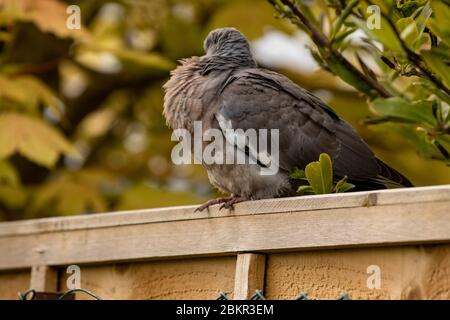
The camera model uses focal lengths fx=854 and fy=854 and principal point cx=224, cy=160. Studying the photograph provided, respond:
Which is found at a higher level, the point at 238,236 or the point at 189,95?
the point at 189,95

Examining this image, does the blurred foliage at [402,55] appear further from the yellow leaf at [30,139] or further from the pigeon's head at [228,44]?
the yellow leaf at [30,139]

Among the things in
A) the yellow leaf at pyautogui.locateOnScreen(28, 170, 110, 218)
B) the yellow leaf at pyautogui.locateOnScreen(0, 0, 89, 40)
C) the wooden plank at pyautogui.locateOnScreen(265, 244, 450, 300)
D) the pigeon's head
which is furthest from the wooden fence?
the yellow leaf at pyautogui.locateOnScreen(28, 170, 110, 218)

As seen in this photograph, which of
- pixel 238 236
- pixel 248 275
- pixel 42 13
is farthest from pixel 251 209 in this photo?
pixel 42 13

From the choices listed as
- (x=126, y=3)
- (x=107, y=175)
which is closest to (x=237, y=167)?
(x=107, y=175)

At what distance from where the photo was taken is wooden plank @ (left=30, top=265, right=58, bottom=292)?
295 centimetres

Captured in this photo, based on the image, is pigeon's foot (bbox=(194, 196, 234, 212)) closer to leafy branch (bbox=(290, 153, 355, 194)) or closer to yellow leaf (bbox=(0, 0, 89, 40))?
leafy branch (bbox=(290, 153, 355, 194))

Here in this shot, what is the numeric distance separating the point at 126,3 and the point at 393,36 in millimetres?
3156

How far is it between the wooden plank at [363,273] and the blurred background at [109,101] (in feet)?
5.11

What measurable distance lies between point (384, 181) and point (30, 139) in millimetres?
1554

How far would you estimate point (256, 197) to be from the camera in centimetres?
295

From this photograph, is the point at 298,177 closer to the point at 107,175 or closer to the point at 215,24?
the point at 215,24

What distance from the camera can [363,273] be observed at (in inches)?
83.2

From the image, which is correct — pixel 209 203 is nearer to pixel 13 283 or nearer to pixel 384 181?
pixel 384 181
